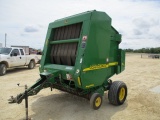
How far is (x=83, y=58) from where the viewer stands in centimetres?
511

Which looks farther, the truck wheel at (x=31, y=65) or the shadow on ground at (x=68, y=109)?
the truck wheel at (x=31, y=65)

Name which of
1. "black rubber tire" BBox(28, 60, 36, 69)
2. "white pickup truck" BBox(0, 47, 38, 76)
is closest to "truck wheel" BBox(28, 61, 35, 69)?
"black rubber tire" BBox(28, 60, 36, 69)

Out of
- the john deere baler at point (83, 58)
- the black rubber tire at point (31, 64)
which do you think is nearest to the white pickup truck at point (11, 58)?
the black rubber tire at point (31, 64)

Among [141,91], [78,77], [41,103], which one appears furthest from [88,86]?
[141,91]

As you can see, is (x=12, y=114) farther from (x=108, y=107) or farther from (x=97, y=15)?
(x=97, y=15)

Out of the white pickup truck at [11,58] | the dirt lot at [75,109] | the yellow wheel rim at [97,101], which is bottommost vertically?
the dirt lot at [75,109]

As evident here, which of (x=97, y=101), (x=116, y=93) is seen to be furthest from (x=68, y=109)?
(x=116, y=93)

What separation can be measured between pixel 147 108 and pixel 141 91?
2228mm

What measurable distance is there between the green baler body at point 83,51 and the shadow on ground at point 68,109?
2.43 ft

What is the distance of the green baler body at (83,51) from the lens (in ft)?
17.2

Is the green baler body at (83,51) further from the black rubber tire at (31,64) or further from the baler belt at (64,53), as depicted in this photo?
the black rubber tire at (31,64)

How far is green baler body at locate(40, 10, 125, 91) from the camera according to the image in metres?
5.23

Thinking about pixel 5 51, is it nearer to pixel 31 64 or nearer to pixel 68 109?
pixel 31 64

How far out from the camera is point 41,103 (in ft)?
21.2
